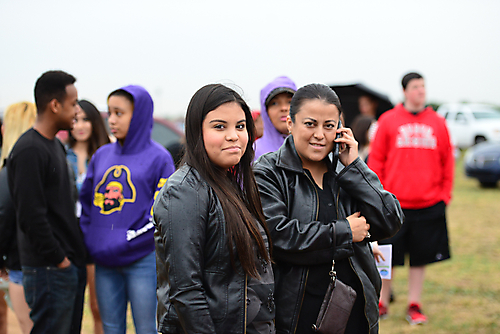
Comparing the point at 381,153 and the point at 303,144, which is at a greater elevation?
the point at 303,144

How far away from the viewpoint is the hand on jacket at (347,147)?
2.26m

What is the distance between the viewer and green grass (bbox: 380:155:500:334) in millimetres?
4086

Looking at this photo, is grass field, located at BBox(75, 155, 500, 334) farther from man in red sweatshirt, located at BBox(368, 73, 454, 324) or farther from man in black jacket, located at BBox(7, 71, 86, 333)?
man in black jacket, located at BBox(7, 71, 86, 333)

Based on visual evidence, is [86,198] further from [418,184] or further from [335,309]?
[418,184]

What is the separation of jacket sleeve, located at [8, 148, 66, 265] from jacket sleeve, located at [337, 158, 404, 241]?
1.70 meters

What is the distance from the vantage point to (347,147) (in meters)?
2.29

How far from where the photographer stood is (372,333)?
2.20 metres

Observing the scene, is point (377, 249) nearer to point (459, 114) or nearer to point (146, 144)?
point (146, 144)

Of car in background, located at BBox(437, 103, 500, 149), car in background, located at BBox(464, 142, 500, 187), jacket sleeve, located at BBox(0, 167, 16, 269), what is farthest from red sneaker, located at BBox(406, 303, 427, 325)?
car in background, located at BBox(437, 103, 500, 149)

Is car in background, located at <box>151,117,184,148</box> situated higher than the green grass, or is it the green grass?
car in background, located at <box>151,117,184,148</box>

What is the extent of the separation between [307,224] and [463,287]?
3.70 m

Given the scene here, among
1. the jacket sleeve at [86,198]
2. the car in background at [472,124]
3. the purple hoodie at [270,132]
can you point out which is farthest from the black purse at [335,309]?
the car in background at [472,124]

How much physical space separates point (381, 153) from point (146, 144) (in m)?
2.53

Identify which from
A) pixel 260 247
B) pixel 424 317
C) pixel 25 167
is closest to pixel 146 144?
pixel 25 167
